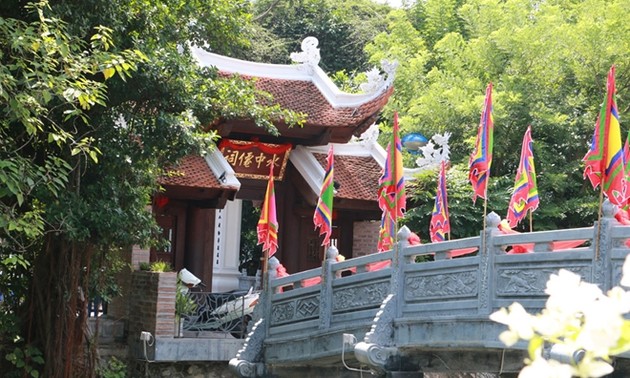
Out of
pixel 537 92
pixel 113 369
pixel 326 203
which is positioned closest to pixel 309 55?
pixel 537 92

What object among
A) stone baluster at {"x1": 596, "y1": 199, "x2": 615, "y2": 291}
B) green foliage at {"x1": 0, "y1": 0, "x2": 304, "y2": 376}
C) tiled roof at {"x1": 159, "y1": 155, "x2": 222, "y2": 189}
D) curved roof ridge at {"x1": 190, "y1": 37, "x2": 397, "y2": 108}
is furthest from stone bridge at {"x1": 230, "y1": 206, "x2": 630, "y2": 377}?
curved roof ridge at {"x1": 190, "y1": 37, "x2": 397, "y2": 108}

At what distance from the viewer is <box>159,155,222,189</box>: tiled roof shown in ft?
48.5

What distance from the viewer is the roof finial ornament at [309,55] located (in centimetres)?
1778

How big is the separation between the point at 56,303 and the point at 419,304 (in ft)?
13.5

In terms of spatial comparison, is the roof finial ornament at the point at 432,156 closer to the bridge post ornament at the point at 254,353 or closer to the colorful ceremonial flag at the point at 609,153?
the bridge post ornament at the point at 254,353

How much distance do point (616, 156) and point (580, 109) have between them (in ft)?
33.0

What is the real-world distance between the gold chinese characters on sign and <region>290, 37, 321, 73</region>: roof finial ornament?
1814mm

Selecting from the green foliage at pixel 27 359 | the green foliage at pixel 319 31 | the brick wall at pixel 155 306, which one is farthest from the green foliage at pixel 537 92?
the green foliage at pixel 319 31

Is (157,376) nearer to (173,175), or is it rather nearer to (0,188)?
(173,175)

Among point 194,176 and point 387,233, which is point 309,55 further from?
point 387,233

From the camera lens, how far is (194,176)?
15125 millimetres

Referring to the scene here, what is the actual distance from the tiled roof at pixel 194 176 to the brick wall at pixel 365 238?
139 inches

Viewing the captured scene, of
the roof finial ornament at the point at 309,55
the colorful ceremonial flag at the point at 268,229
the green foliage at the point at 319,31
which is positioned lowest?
the colorful ceremonial flag at the point at 268,229

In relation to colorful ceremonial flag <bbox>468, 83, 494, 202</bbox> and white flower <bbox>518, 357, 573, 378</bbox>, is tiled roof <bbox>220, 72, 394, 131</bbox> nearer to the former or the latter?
colorful ceremonial flag <bbox>468, 83, 494, 202</bbox>
